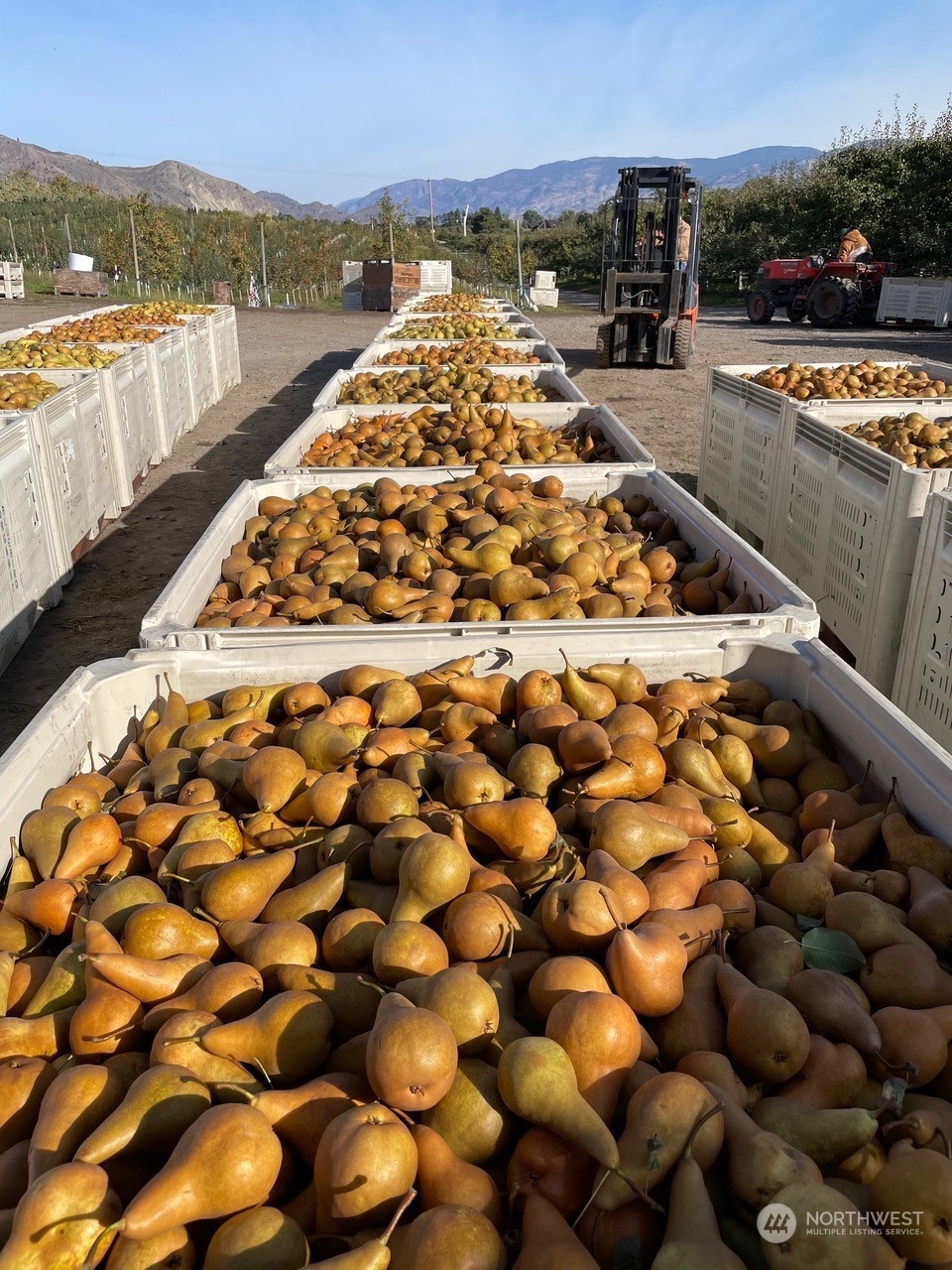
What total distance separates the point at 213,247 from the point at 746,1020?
4560 centimetres

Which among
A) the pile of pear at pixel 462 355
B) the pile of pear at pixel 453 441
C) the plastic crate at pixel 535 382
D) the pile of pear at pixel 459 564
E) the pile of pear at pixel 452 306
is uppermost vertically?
the pile of pear at pixel 452 306

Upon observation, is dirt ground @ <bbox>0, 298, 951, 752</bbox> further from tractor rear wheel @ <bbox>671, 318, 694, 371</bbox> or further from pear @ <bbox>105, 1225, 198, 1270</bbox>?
pear @ <bbox>105, 1225, 198, 1270</bbox>

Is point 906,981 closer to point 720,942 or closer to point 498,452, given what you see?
point 720,942

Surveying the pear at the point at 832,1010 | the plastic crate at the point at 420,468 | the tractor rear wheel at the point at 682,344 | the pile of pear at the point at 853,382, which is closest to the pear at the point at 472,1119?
the pear at the point at 832,1010

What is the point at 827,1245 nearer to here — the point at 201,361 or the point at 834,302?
the point at 201,361

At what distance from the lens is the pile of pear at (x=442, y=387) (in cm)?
789

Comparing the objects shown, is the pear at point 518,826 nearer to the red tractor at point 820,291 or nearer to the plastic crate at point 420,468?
the plastic crate at point 420,468

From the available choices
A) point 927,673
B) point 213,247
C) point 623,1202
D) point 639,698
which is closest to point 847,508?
point 927,673

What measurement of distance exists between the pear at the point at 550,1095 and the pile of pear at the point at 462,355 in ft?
28.5

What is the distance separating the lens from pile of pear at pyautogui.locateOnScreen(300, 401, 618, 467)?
5.87 metres

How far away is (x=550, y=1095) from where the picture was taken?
148cm

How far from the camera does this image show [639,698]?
117 inches

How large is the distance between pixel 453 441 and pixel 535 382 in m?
3.21

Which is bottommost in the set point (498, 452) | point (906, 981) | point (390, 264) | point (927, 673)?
point (927, 673)
